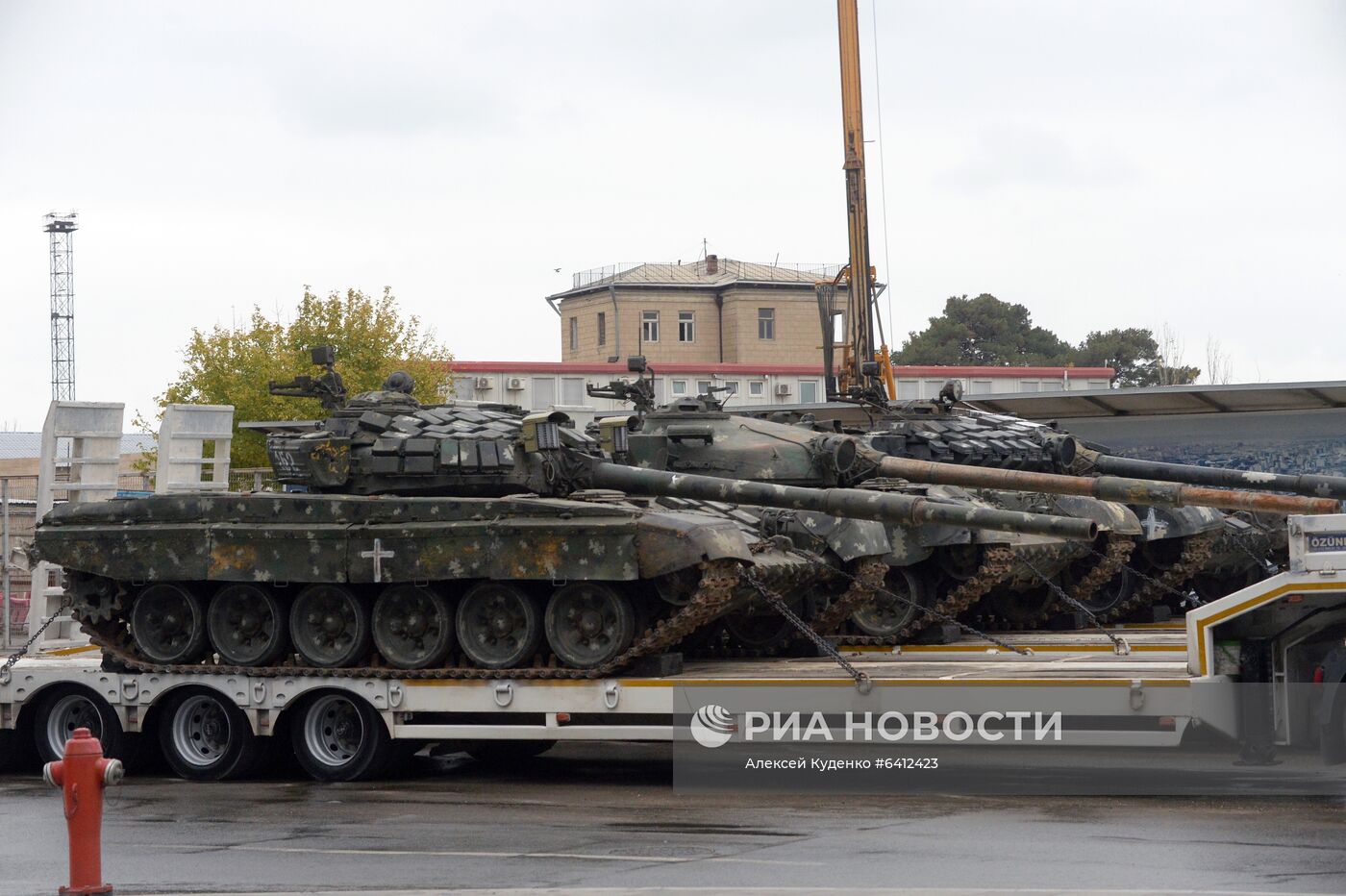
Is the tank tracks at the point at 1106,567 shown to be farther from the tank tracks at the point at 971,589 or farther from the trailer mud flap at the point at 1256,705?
the trailer mud flap at the point at 1256,705

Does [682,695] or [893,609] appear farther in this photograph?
[893,609]

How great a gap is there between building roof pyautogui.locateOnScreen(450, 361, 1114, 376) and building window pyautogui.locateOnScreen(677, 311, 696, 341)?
36.8 ft

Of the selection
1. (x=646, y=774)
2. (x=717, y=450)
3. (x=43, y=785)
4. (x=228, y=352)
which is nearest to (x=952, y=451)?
(x=717, y=450)

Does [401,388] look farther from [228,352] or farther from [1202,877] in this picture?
[228,352]

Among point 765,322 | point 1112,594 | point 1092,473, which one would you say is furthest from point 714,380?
point 1092,473

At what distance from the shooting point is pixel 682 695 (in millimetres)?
13469

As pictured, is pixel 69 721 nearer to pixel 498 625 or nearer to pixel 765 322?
pixel 498 625

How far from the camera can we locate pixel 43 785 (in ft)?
48.6

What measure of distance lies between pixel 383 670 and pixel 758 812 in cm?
389

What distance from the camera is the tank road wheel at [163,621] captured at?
15.9 m

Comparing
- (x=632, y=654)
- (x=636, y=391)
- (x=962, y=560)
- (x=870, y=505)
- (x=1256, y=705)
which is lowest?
(x=1256, y=705)

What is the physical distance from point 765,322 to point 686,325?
3255mm

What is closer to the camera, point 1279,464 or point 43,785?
point 43,785

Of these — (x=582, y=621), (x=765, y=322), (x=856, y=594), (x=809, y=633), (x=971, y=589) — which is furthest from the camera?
(x=765, y=322)
